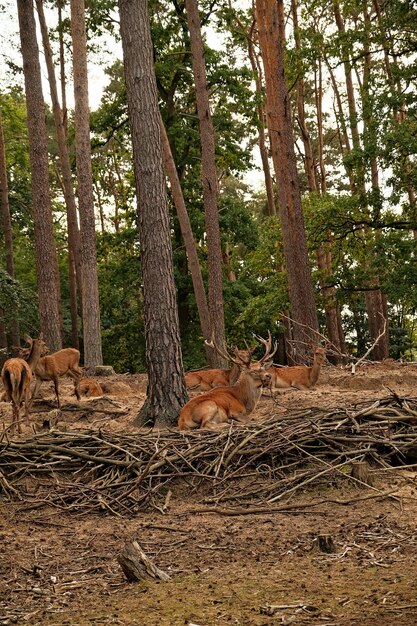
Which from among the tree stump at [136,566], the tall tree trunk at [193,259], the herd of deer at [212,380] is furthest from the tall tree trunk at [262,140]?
the tree stump at [136,566]

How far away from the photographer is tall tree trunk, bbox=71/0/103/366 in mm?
21938

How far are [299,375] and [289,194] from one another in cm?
551

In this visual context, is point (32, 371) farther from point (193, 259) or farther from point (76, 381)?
point (193, 259)

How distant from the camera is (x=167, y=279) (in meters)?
12.5

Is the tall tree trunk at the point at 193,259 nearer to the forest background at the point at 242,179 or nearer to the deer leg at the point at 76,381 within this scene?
the forest background at the point at 242,179

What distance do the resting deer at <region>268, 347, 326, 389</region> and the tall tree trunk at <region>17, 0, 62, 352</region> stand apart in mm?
5781

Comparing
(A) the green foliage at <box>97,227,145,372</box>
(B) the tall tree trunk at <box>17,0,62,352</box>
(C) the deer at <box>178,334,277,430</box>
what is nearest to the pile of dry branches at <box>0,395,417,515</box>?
(C) the deer at <box>178,334,277,430</box>

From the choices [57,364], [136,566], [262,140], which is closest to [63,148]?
[262,140]

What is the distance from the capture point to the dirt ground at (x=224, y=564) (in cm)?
584

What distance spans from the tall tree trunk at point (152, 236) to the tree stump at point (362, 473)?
11.7 ft

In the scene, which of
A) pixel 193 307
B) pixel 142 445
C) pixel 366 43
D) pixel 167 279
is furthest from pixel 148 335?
pixel 193 307

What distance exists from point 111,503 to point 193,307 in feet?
70.9

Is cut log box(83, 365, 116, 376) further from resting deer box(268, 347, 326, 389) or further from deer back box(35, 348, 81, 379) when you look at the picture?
resting deer box(268, 347, 326, 389)

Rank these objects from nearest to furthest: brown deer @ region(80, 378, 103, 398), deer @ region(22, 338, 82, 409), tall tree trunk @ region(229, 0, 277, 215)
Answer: deer @ region(22, 338, 82, 409) < brown deer @ region(80, 378, 103, 398) < tall tree trunk @ region(229, 0, 277, 215)
